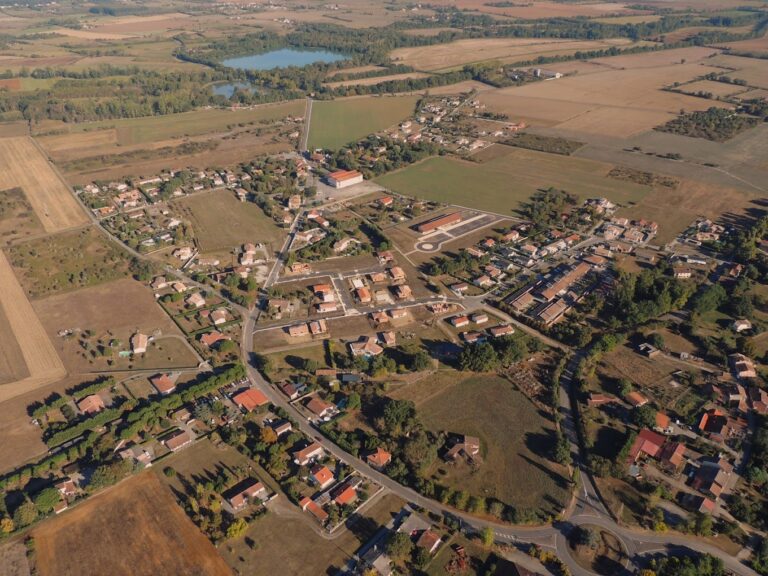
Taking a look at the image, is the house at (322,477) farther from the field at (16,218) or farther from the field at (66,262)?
the field at (16,218)

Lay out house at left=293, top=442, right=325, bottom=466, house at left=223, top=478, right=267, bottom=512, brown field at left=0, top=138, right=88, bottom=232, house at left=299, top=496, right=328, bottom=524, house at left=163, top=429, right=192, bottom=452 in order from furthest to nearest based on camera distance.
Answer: brown field at left=0, top=138, right=88, bottom=232, house at left=163, top=429, right=192, bottom=452, house at left=293, top=442, right=325, bottom=466, house at left=223, top=478, right=267, bottom=512, house at left=299, top=496, right=328, bottom=524

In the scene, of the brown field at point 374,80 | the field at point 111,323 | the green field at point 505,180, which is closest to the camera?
the field at point 111,323

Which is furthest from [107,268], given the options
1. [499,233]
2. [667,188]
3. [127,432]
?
[667,188]

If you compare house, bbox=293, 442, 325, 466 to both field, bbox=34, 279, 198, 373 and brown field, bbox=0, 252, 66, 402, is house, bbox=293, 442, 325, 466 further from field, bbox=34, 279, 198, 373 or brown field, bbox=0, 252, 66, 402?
brown field, bbox=0, 252, 66, 402

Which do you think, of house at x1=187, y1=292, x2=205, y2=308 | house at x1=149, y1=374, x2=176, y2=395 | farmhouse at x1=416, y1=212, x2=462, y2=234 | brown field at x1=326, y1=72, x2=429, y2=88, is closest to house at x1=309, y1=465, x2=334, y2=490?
house at x1=149, y1=374, x2=176, y2=395

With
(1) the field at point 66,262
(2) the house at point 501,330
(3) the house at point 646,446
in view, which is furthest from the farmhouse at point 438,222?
(3) the house at point 646,446

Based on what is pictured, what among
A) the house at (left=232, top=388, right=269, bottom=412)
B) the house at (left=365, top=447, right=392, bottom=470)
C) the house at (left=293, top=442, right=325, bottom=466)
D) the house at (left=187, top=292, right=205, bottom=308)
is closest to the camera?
the house at (left=365, top=447, right=392, bottom=470)

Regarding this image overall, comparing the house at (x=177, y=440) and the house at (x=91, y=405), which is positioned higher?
the house at (x=91, y=405)
